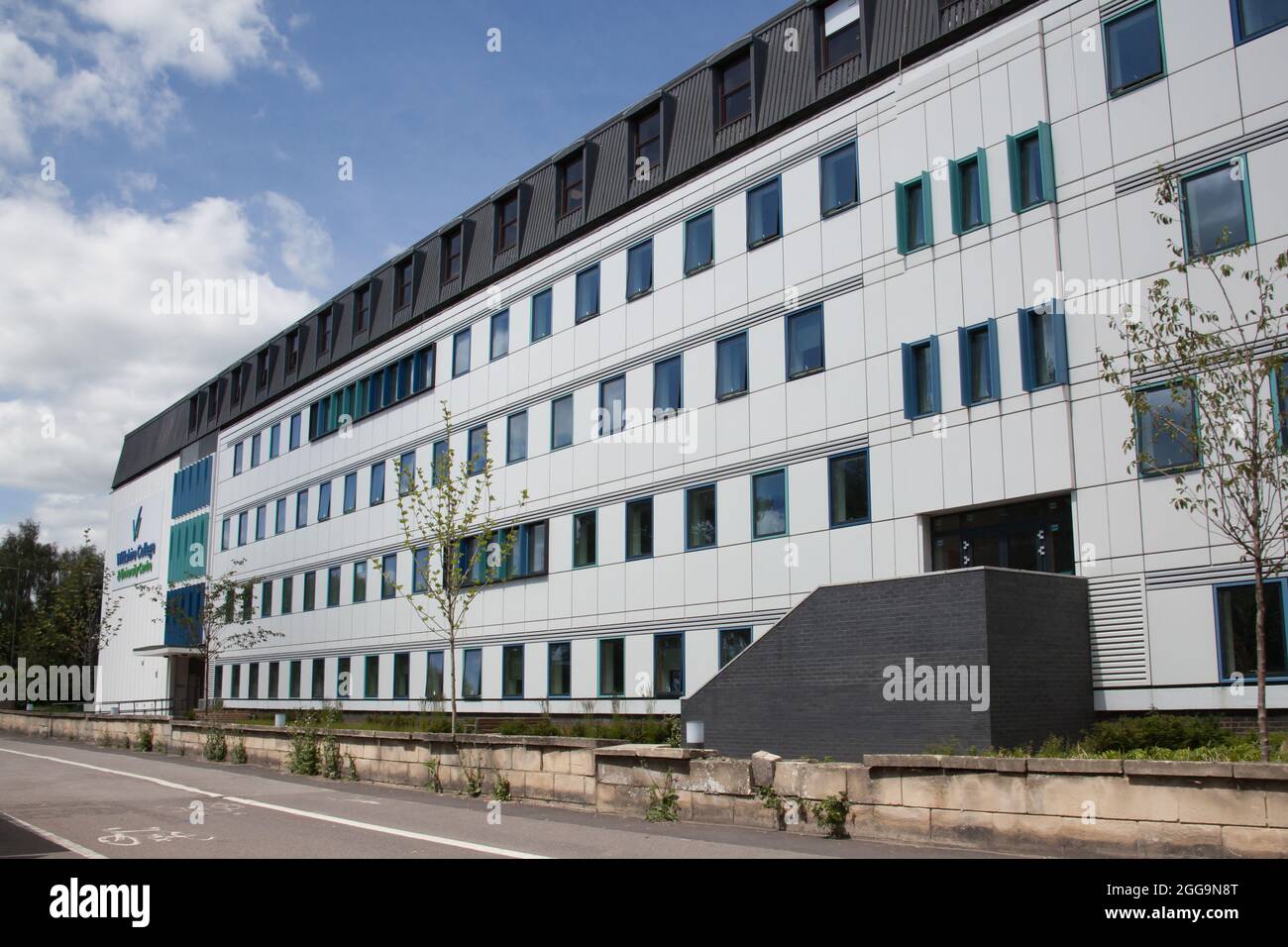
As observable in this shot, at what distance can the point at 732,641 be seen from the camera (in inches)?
1042

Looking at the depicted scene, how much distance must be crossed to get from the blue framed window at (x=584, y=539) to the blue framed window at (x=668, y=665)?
3.85 meters

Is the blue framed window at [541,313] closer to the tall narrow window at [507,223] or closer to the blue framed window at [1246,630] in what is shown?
the tall narrow window at [507,223]

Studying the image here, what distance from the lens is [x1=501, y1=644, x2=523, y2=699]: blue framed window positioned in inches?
1320

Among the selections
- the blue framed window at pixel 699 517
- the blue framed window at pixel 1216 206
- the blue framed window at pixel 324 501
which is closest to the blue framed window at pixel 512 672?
the blue framed window at pixel 699 517

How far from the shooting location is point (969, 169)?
22750 mm

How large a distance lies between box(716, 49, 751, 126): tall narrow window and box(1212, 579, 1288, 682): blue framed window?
1628cm

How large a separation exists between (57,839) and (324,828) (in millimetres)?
2897

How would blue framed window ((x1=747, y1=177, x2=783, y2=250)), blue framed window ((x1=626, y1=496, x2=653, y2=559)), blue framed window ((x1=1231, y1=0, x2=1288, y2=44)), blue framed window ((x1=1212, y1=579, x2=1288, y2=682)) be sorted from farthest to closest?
1. blue framed window ((x1=626, y1=496, x2=653, y2=559))
2. blue framed window ((x1=747, y1=177, x2=783, y2=250))
3. blue framed window ((x1=1231, y1=0, x2=1288, y2=44))
4. blue framed window ((x1=1212, y1=579, x2=1288, y2=682))

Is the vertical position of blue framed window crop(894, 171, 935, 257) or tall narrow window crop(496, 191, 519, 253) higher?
tall narrow window crop(496, 191, 519, 253)

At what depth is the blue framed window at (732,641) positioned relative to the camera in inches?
1029

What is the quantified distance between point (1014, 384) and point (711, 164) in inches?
447

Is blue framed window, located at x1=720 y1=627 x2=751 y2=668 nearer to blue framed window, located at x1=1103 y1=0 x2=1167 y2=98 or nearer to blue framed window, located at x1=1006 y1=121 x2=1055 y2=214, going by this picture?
blue framed window, located at x1=1006 y1=121 x2=1055 y2=214

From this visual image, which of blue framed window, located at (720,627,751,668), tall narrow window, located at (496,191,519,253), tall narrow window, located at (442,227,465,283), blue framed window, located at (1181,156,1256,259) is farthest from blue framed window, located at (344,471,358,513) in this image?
blue framed window, located at (1181,156,1256,259)

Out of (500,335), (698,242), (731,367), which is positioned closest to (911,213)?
(731,367)
